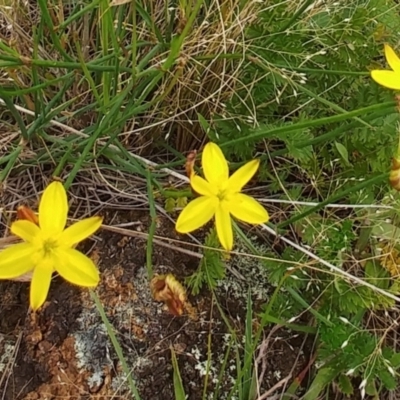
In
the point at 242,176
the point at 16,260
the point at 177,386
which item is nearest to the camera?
the point at 16,260

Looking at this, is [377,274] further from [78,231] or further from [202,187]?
[78,231]

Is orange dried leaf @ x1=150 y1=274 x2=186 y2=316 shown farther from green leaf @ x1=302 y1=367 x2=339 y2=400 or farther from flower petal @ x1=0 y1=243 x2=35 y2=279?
green leaf @ x1=302 y1=367 x2=339 y2=400

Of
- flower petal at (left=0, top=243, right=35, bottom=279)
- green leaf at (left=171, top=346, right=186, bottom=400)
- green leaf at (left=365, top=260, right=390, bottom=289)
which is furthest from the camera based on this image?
green leaf at (left=365, top=260, right=390, bottom=289)

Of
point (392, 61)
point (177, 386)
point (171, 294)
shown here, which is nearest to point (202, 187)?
point (171, 294)

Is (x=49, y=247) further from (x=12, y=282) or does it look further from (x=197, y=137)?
(x=197, y=137)

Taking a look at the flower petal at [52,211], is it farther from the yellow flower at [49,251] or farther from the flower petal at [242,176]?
the flower petal at [242,176]

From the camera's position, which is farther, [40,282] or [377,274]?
[377,274]

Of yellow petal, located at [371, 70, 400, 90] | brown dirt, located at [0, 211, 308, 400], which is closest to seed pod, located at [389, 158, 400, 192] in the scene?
yellow petal, located at [371, 70, 400, 90]
